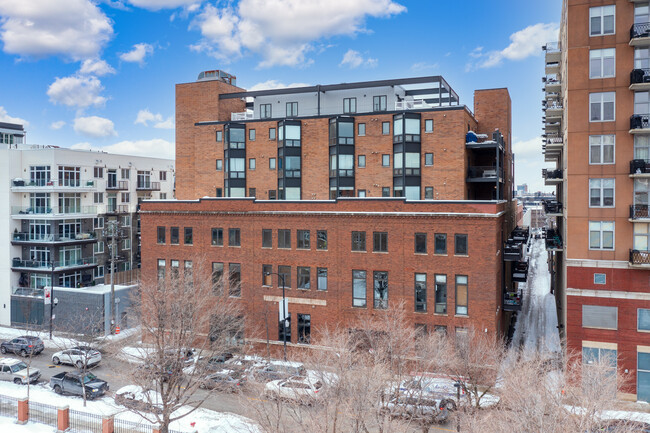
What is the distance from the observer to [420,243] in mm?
36562

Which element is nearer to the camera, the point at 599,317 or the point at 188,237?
the point at 599,317

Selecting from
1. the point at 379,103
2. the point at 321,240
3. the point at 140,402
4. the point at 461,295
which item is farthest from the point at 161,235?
the point at 461,295

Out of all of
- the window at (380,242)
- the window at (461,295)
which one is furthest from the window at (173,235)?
the window at (461,295)

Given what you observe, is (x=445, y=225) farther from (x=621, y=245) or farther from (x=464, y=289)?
(x=621, y=245)

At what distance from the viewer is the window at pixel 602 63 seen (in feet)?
106

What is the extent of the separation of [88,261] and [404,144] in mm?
36799

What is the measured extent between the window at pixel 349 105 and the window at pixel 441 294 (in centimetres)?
2069

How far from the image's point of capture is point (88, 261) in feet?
177

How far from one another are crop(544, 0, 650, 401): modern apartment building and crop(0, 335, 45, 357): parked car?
41.8 m

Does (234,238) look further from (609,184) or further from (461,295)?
(609,184)

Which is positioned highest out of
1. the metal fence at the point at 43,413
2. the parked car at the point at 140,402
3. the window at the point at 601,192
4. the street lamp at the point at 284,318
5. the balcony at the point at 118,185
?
the balcony at the point at 118,185

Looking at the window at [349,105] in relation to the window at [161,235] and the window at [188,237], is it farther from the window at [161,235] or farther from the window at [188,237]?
the window at [161,235]

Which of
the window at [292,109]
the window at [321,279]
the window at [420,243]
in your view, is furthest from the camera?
the window at [292,109]

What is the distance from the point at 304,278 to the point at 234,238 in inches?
295
